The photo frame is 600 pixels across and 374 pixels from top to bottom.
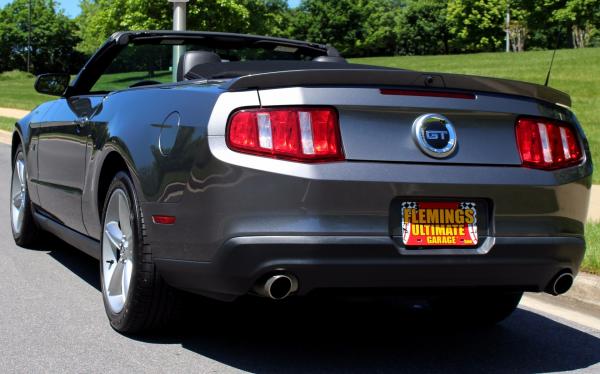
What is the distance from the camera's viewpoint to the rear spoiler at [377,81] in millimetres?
3805

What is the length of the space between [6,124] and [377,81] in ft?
68.1

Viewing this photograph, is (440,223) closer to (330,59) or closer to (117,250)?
(117,250)

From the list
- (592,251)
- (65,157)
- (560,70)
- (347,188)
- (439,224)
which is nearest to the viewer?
(347,188)

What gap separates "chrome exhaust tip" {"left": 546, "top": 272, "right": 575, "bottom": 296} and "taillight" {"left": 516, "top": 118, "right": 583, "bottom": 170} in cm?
49

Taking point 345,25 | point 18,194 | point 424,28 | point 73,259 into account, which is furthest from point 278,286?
point 345,25

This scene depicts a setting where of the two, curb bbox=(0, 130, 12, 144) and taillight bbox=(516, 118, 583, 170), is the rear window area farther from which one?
curb bbox=(0, 130, 12, 144)

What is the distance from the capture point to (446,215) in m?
3.89

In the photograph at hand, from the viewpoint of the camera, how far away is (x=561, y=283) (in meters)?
4.21

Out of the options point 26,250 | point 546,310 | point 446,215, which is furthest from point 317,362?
point 26,250

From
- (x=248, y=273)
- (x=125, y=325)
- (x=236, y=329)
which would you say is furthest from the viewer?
(x=236, y=329)

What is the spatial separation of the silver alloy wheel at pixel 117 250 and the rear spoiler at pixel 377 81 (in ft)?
3.39

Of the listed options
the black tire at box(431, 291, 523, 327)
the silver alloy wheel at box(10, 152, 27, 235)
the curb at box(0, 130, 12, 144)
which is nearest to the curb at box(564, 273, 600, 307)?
the black tire at box(431, 291, 523, 327)

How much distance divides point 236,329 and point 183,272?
3.18ft

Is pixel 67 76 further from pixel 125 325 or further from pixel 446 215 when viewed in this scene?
pixel 446 215
